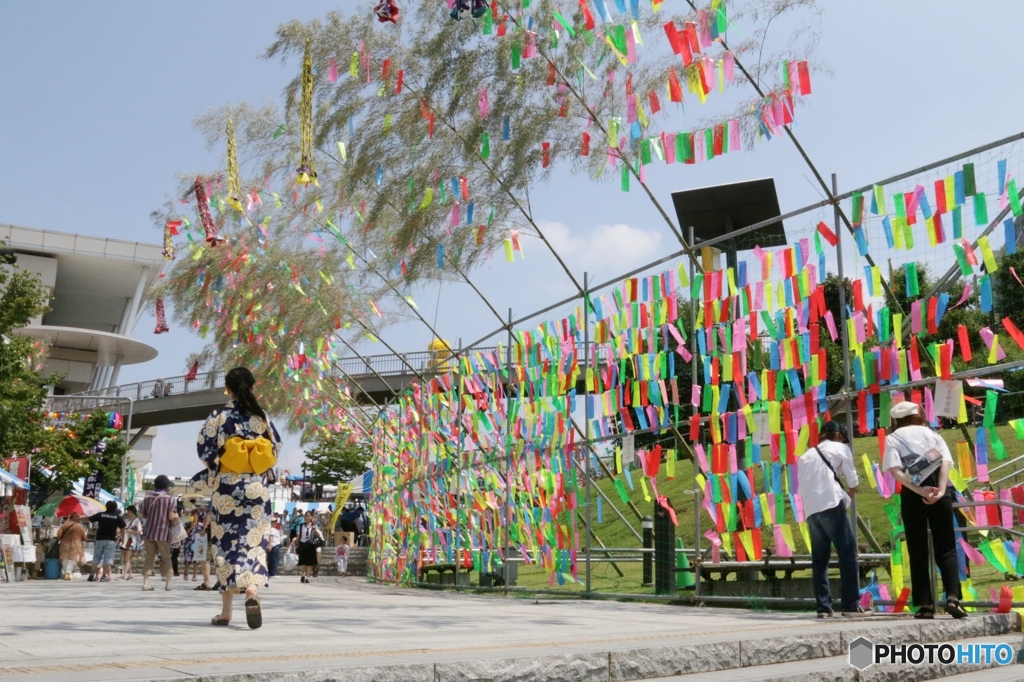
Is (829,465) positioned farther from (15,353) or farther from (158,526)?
(15,353)

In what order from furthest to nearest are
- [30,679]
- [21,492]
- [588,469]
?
1. [21,492]
2. [588,469]
3. [30,679]

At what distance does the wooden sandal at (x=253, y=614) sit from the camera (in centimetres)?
642

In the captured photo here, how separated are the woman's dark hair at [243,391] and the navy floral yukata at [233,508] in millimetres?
64

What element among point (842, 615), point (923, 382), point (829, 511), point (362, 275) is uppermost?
point (362, 275)

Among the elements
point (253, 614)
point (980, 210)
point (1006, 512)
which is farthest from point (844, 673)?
point (980, 210)

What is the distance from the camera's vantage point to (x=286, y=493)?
5216 cm

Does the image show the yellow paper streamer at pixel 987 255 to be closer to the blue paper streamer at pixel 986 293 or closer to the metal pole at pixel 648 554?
the blue paper streamer at pixel 986 293

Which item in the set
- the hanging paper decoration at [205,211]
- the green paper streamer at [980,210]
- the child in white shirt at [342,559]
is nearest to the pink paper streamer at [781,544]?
the green paper streamer at [980,210]

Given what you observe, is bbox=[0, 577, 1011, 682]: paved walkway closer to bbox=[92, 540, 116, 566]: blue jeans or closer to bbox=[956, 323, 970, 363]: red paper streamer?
bbox=[956, 323, 970, 363]: red paper streamer

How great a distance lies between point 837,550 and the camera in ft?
24.4

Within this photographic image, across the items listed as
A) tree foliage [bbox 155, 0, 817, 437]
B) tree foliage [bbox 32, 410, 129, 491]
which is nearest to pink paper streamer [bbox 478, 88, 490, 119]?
tree foliage [bbox 155, 0, 817, 437]

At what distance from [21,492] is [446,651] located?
21284 mm

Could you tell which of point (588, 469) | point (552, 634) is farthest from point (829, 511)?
point (588, 469)

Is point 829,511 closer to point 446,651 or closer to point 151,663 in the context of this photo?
point 446,651
